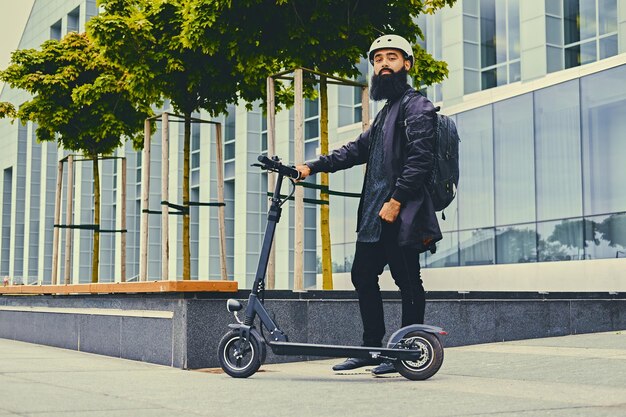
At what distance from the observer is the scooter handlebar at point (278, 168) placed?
19.1 ft

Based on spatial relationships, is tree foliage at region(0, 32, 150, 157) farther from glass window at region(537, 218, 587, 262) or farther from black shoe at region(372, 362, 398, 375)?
glass window at region(537, 218, 587, 262)

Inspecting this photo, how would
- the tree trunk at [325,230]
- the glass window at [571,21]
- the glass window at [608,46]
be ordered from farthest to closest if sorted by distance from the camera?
the glass window at [571,21] < the glass window at [608,46] < the tree trunk at [325,230]

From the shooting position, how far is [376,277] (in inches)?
234

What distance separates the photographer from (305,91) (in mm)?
11914

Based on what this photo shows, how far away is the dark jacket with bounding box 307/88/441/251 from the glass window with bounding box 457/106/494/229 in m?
18.8

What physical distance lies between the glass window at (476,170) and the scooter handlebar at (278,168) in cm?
1893

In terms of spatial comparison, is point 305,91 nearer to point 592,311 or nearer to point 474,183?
point 592,311

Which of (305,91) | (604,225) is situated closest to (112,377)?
(305,91)

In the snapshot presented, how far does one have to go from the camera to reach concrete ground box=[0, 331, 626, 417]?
14.4ft

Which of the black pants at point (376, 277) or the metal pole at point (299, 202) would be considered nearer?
the black pants at point (376, 277)

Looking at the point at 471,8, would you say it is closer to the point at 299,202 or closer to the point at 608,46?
the point at 608,46

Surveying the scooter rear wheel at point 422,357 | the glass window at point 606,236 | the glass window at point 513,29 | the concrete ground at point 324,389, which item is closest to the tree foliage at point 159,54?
the concrete ground at point 324,389

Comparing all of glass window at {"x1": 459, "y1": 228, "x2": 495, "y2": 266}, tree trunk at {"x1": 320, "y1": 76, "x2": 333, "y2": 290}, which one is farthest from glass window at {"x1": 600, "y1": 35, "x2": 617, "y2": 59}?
tree trunk at {"x1": 320, "y1": 76, "x2": 333, "y2": 290}

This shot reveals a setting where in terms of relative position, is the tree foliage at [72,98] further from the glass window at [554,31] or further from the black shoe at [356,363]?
the glass window at [554,31]
